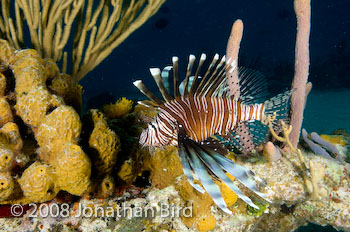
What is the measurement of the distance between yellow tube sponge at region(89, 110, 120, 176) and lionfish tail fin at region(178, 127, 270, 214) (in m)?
0.77

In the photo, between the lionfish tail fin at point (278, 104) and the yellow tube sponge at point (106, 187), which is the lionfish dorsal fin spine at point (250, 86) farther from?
the yellow tube sponge at point (106, 187)

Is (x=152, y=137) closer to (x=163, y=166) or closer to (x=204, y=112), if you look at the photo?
(x=163, y=166)

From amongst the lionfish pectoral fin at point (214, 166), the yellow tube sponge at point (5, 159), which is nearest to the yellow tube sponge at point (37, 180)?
the yellow tube sponge at point (5, 159)

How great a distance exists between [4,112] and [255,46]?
140ft

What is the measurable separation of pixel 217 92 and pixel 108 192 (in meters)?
1.76

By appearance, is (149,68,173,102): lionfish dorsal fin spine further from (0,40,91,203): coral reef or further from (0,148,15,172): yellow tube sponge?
(0,148,15,172): yellow tube sponge

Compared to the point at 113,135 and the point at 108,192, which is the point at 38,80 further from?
the point at 108,192

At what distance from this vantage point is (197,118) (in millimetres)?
2598

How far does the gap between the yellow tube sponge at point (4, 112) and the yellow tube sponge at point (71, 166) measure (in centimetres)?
58

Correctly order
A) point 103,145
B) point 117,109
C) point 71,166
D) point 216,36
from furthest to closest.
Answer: point 216,36
point 117,109
point 103,145
point 71,166

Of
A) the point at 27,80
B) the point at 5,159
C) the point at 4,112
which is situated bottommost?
the point at 5,159

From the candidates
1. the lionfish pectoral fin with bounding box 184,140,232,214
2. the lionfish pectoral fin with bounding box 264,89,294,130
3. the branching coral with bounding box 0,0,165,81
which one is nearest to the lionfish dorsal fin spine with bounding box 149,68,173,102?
the lionfish pectoral fin with bounding box 184,140,232,214

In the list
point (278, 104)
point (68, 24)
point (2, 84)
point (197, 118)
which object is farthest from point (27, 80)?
point (278, 104)

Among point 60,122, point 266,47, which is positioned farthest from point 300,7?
point 266,47
